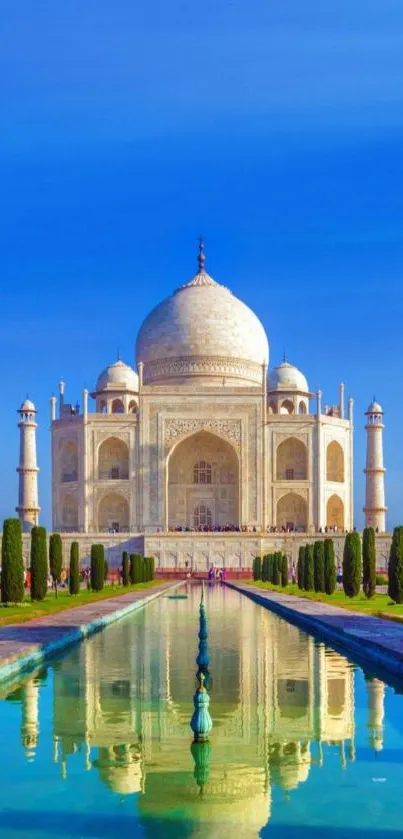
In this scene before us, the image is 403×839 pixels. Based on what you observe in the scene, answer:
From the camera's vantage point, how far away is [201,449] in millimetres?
32656

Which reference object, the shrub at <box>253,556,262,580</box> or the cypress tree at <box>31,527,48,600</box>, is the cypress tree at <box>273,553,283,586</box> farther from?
the cypress tree at <box>31,527,48,600</box>

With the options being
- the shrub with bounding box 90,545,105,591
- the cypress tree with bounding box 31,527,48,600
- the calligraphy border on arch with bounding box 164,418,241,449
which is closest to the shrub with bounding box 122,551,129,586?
the shrub with bounding box 90,545,105,591

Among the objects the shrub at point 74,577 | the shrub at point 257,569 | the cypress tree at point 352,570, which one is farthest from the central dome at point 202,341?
the cypress tree at point 352,570

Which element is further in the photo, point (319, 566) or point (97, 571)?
point (97, 571)

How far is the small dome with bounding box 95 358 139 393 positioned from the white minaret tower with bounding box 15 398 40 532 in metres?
3.00

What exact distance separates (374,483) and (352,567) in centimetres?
1572

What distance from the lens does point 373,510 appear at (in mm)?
31234

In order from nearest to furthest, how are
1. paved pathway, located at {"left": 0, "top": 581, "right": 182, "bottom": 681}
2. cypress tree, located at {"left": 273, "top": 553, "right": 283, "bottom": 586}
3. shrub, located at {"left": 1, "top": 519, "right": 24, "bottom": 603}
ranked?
paved pathway, located at {"left": 0, "top": 581, "right": 182, "bottom": 681}
shrub, located at {"left": 1, "top": 519, "right": 24, "bottom": 603}
cypress tree, located at {"left": 273, "top": 553, "right": 283, "bottom": 586}

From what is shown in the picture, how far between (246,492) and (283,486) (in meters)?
1.14

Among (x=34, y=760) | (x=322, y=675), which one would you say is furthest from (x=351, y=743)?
(x=322, y=675)

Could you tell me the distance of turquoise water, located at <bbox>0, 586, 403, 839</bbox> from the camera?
10.9 ft

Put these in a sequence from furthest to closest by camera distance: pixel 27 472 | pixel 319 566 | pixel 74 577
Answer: pixel 27 472 < pixel 319 566 < pixel 74 577

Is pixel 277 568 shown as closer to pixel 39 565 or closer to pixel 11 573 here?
pixel 39 565

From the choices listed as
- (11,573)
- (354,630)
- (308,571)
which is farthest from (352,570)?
(354,630)
